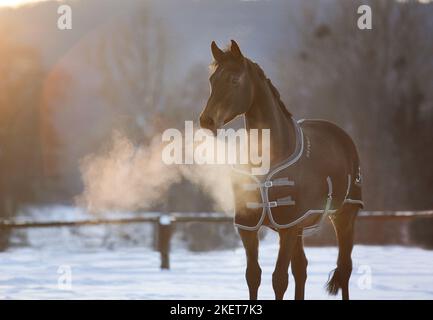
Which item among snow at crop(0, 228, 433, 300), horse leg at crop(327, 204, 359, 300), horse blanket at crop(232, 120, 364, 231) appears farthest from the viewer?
snow at crop(0, 228, 433, 300)

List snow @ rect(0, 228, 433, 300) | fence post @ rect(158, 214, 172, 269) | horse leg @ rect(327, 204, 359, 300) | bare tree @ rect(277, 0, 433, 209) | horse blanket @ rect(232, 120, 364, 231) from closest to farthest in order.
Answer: horse blanket @ rect(232, 120, 364, 231)
horse leg @ rect(327, 204, 359, 300)
snow @ rect(0, 228, 433, 300)
fence post @ rect(158, 214, 172, 269)
bare tree @ rect(277, 0, 433, 209)

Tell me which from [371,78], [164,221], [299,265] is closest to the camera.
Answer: [299,265]

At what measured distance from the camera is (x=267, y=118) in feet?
17.1

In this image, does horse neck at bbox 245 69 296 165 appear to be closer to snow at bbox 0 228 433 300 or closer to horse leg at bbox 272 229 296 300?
horse leg at bbox 272 229 296 300

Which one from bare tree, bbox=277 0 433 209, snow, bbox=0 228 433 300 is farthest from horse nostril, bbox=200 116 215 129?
bare tree, bbox=277 0 433 209

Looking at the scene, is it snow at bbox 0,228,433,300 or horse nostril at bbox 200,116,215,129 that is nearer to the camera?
horse nostril at bbox 200,116,215,129

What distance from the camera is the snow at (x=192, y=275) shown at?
7910mm

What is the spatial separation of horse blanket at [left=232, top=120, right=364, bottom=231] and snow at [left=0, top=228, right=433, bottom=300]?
188 centimetres

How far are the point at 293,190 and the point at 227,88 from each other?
1.01 meters

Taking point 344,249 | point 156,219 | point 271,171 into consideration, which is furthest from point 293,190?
point 156,219

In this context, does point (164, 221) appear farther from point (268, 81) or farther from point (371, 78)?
point (371, 78)

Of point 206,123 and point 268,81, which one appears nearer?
point 206,123

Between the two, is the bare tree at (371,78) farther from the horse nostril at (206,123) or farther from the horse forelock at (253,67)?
the horse nostril at (206,123)

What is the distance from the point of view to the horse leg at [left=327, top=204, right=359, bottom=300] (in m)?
6.66
